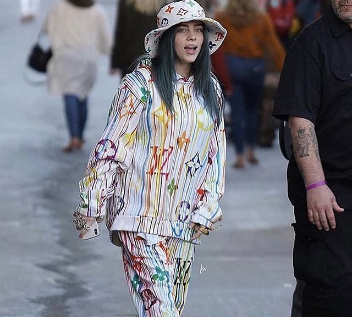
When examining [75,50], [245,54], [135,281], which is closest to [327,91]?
[135,281]

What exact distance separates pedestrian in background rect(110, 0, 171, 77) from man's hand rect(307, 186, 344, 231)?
19.7 ft

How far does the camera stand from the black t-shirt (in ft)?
16.5

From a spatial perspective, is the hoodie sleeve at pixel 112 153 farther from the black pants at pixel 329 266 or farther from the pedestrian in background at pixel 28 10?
the pedestrian in background at pixel 28 10

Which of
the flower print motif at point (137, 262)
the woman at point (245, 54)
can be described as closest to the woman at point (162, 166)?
the flower print motif at point (137, 262)

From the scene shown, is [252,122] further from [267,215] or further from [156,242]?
[156,242]

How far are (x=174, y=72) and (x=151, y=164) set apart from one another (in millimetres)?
403

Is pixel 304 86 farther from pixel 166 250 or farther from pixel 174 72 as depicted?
pixel 166 250

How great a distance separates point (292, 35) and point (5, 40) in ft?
23.5

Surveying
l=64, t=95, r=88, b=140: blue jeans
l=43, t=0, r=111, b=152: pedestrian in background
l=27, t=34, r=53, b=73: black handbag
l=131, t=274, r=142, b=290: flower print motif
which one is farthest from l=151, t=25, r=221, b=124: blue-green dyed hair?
l=27, t=34, r=53, b=73: black handbag

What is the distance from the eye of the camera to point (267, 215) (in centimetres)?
969

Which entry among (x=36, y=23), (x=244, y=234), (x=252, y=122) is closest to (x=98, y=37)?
(x=252, y=122)

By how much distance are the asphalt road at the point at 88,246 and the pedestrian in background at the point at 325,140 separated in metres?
0.70

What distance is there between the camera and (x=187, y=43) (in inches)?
203

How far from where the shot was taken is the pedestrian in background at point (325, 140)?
16.4 ft
